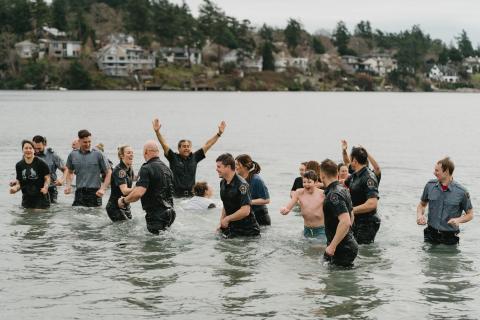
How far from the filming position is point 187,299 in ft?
36.4

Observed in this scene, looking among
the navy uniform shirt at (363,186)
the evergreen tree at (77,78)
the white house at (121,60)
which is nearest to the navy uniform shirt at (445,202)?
the navy uniform shirt at (363,186)

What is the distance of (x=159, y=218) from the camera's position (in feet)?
45.5

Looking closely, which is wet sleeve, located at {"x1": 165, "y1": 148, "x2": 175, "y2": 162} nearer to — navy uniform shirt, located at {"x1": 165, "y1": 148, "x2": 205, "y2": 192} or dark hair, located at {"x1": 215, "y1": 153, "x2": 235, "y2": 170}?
navy uniform shirt, located at {"x1": 165, "y1": 148, "x2": 205, "y2": 192}

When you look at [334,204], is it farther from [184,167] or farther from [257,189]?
[184,167]

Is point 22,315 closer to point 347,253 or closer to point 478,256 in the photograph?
point 347,253

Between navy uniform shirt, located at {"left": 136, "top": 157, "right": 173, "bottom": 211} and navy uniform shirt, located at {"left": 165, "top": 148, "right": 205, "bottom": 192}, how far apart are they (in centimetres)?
452

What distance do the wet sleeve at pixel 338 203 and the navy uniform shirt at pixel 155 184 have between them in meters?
3.91

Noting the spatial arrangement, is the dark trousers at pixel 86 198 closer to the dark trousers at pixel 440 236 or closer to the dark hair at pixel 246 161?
the dark hair at pixel 246 161

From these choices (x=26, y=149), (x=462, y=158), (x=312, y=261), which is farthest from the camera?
(x=462, y=158)

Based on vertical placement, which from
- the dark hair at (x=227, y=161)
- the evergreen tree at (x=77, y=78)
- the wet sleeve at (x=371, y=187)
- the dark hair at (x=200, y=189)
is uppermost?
the evergreen tree at (x=77, y=78)

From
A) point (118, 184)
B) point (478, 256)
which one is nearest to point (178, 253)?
point (118, 184)

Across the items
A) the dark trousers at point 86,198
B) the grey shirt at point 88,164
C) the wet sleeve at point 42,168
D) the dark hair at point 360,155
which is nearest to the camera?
the dark hair at point 360,155

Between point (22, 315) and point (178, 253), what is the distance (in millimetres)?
4203

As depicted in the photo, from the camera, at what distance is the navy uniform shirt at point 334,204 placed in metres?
10.7
